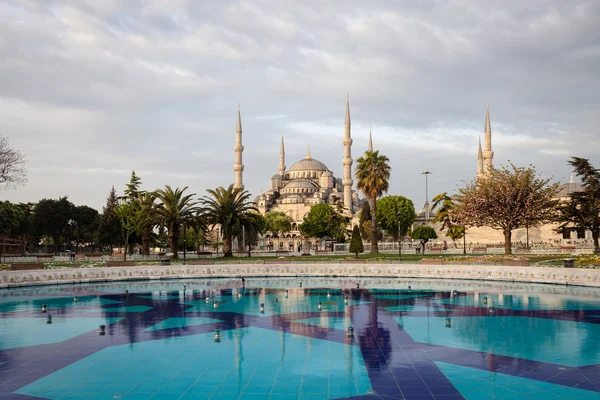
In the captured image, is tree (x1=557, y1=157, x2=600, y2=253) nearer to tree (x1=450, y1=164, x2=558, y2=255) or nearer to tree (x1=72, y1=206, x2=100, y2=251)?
tree (x1=450, y1=164, x2=558, y2=255)

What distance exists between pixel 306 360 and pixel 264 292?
12555 mm

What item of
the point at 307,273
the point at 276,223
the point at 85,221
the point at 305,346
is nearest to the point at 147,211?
the point at 307,273

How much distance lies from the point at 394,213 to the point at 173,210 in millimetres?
38600

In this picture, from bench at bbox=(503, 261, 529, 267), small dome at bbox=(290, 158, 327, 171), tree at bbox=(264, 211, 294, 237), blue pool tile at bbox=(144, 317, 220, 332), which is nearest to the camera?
blue pool tile at bbox=(144, 317, 220, 332)

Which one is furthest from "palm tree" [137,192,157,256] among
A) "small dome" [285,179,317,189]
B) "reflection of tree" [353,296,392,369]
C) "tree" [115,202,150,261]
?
"small dome" [285,179,317,189]

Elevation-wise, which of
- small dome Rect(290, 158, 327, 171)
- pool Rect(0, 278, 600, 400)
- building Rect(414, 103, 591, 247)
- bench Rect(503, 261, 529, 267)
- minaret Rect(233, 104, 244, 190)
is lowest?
pool Rect(0, 278, 600, 400)

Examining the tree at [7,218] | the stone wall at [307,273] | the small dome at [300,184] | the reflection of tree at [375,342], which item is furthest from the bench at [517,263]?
the small dome at [300,184]

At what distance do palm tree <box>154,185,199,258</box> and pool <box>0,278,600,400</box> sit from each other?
18.5m

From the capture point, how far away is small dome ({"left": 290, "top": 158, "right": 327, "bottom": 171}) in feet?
446

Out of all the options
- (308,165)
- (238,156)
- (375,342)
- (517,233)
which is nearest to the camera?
(375,342)

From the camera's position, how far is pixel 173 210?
39.8m

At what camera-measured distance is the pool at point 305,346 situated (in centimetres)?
873

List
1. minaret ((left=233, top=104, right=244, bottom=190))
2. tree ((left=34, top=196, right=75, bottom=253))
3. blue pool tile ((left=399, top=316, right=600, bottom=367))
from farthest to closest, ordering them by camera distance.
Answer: minaret ((left=233, top=104, right=244, bottom=190)), tree ((left=34, top=196, right=75, bottom=253)), blue pool tile ((left=399, top=316, right=600, bottom=367))

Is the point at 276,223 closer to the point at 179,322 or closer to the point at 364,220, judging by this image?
the point at 364,220
